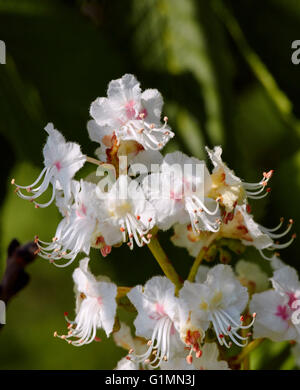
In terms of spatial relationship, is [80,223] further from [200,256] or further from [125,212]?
[200,256]

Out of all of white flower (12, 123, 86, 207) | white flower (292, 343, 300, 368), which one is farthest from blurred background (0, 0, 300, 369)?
white flower (12, 123, 86, 207)

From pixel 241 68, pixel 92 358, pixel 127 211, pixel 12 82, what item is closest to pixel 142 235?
pixel 127 211

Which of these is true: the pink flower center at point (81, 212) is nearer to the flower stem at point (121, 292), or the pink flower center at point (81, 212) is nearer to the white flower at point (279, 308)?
the flower stem at point (121, 292)

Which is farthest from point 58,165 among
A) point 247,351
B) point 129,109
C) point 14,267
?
point 247,351

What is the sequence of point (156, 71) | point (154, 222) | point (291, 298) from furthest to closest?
point (156, 71)
point (291, 298)
point (154, 222)

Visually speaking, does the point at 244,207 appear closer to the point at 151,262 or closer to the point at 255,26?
the point at 151,262

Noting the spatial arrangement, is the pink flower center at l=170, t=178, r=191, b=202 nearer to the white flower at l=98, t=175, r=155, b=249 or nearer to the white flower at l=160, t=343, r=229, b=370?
the white flower at l=98, t=175, r=155, b=249
